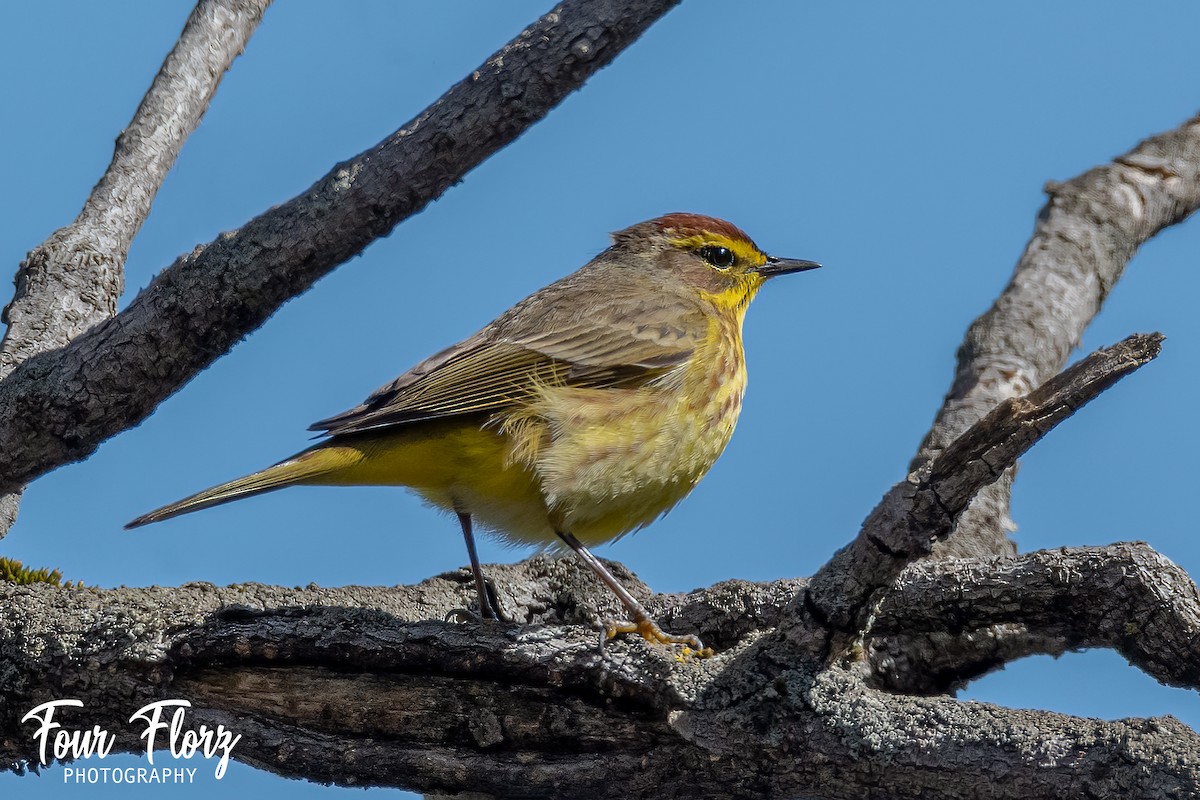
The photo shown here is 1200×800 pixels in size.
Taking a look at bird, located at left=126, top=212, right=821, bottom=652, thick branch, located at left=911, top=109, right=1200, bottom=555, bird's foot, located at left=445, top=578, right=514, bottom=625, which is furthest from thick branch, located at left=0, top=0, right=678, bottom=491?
thick branch, located at left=911, top=109, right=1200, bottom=555

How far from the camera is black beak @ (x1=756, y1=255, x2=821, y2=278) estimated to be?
7.04 meters

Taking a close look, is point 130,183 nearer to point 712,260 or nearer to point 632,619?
point 712,260

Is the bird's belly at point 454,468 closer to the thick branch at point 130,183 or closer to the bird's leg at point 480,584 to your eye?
the bird's leg at point 480,584

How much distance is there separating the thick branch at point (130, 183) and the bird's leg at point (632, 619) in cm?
263

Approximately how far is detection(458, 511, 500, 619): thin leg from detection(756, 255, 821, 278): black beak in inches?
96.2

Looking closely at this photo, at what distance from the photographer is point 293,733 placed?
452 cm

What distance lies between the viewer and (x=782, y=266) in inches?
281

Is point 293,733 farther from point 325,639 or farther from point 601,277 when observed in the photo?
point 601,277

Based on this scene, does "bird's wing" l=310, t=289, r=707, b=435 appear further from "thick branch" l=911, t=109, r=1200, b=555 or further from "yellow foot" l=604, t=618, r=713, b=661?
"thick branch" l=911, t=109, r=1200, b=555

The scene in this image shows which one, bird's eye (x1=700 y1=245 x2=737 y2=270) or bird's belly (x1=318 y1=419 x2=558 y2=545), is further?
bird's eye (x1=700 y1=245 x2=737 y2=270)

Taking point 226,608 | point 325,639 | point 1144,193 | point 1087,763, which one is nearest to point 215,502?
point 226,608

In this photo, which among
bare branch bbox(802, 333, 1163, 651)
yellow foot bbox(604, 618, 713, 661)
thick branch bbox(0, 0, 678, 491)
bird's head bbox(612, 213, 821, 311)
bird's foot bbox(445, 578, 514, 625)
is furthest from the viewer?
bird's head bbox(612, 213, 821, 311)

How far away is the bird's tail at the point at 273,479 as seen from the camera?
4754 mm

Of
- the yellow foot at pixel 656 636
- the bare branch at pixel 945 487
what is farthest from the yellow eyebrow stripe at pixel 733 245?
the bare branch at pixel 945 487
